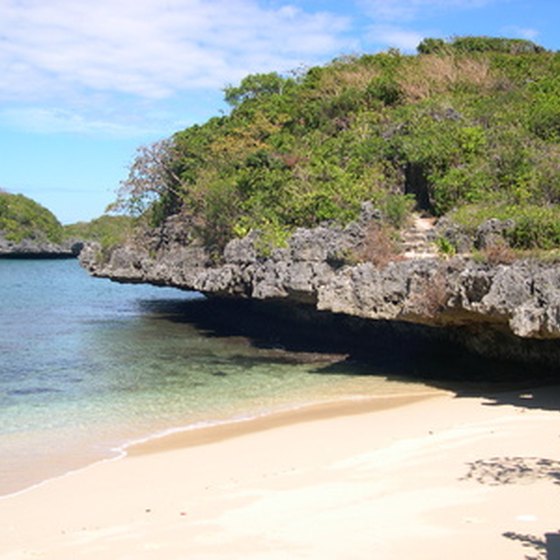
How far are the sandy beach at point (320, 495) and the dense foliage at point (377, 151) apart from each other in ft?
21.1

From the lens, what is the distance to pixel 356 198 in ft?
69.2

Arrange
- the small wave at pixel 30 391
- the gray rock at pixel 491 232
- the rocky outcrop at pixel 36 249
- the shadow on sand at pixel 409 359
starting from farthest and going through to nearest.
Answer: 1. the rocky outcrop at pixel 36 249
2. the small wave at pixel 30 391
3. the gray rock at pixel 491 232
4. the shadow on sand at pixel 409 359

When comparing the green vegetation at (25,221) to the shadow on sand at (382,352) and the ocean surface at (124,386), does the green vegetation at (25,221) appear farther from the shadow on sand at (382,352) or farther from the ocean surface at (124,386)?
the shadow on sand at (382,352)

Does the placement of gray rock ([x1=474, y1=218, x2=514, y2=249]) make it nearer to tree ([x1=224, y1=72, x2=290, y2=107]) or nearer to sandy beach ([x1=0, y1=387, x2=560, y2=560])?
sandy beach ([x1=0, y1=387, x2=560, y2=560])

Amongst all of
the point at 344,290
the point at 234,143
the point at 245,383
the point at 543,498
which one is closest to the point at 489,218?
the point at 344,290

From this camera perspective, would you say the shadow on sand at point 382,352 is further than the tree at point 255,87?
No

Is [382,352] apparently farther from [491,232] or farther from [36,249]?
[36,249]

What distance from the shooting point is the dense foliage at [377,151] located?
20.9 m

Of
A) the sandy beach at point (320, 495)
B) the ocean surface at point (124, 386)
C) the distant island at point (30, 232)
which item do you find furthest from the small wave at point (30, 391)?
the distant island at point (30, 232)

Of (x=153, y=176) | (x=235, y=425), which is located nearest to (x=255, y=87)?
(x=153, y=176)

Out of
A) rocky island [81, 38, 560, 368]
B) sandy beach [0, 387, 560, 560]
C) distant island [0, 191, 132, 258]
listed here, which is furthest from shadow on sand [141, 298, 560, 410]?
distant island [0, 191, 132, 258]

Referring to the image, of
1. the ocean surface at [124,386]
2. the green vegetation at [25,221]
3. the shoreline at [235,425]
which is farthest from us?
the green vegetation at [25,221]

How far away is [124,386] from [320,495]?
993 centimetres

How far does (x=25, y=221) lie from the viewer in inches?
4705
